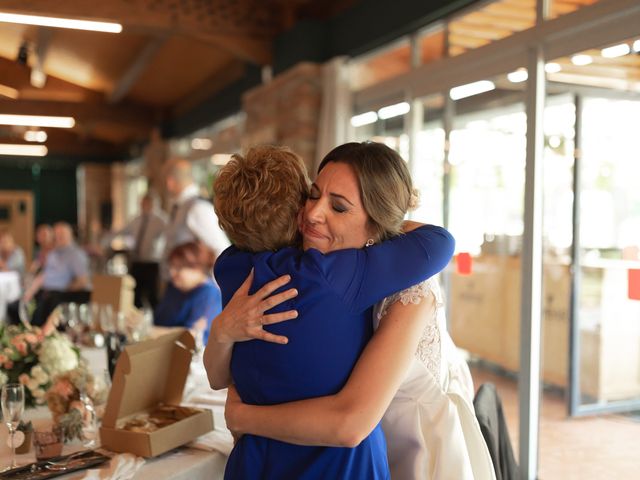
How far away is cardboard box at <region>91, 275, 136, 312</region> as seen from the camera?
4.00m

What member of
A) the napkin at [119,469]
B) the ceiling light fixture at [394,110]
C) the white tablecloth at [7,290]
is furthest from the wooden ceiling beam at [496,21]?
the white tablecloth at [7,290]

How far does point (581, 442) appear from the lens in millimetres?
3740

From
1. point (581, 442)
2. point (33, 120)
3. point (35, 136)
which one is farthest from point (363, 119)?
point (35, 136)

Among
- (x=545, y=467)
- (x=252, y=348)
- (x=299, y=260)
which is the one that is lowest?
(x=545, y=467)

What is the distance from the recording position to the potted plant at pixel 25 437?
1938 mm

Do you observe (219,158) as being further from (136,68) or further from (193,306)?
(193,306)

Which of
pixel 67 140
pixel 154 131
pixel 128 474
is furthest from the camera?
pixel 67 140

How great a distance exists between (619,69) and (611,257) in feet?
3.16

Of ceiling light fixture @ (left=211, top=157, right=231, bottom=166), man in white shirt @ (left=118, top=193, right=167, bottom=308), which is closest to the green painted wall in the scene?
ceiling light fixture @ (left=211, top=157, right=231, bottom=166)

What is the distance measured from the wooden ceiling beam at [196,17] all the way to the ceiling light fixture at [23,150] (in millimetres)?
11794

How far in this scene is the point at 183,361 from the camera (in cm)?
203

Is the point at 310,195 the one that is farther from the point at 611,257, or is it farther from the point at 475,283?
the point at 475,283

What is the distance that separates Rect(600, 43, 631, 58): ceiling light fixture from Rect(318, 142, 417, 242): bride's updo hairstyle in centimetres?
217

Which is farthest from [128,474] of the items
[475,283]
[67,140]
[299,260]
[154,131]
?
[67,140]
